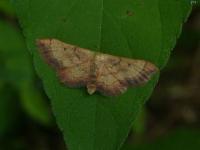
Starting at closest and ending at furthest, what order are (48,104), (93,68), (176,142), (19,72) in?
(93,68) → (19,72) → (176,142) → (48,104)

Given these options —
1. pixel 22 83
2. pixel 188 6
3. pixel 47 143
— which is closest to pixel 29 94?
pixel 22 83

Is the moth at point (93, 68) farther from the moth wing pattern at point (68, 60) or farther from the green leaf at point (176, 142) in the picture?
the green leaf at point (176, 142)

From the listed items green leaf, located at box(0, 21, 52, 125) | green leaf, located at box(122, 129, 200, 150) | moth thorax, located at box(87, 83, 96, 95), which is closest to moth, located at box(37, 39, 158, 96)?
moth thorax, located at box(87, 83, 96, 95)

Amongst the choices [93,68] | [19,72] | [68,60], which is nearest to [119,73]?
[93,68]

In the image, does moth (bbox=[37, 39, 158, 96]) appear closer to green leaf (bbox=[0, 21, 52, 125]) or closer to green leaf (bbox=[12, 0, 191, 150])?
green leaf (bbox=[12, 0, 191, 150])

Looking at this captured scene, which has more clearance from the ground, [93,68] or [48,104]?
[93,68]

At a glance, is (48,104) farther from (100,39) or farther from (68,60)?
(100,39)
